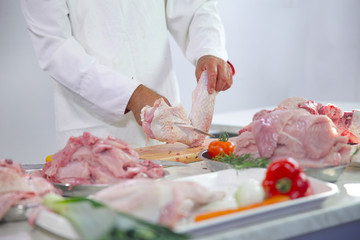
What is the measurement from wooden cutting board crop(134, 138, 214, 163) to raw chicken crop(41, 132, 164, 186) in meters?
0.60

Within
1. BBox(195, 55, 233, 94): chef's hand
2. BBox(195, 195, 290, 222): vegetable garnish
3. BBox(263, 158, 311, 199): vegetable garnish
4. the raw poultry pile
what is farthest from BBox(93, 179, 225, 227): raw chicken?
BBox(195, 55, 233, 94): chef's hand

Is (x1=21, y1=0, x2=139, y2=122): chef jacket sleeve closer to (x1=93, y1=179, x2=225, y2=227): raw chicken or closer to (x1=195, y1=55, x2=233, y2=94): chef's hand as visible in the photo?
(x1=195, y1=55, x2=233, y2=94): chef's hand

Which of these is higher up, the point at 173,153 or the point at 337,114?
the point at 337,114

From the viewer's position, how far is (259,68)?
6.21 meters

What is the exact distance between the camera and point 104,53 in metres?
3.05

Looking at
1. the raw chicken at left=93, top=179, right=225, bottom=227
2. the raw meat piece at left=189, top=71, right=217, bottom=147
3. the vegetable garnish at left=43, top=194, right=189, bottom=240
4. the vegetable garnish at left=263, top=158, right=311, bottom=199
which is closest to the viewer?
the vegetable garnish at left=43, top=194, right=189, bottom=240

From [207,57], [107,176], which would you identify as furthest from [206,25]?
[107,176]

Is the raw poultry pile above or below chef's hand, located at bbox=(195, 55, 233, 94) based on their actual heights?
below

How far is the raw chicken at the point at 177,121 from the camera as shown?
2523 millimetres

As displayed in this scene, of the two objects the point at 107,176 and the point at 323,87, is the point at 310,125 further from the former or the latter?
the point at 323,87

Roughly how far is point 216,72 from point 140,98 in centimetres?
45

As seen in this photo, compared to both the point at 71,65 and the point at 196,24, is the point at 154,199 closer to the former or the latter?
the point at 71,65

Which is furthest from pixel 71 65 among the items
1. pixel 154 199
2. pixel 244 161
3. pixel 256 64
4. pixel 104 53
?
pixel 256 64

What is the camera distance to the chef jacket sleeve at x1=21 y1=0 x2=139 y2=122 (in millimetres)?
2853
